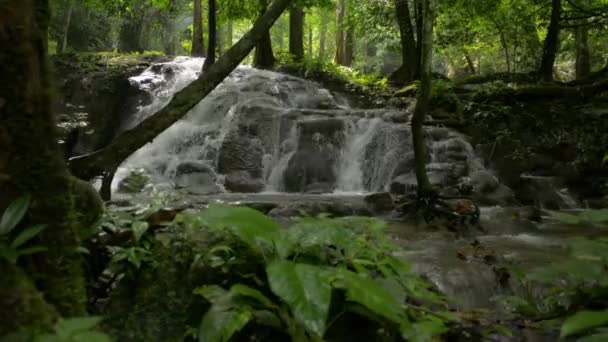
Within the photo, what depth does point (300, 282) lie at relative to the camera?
194 centimetres

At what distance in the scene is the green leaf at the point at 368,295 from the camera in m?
1.88

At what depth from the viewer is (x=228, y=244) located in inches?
99.0

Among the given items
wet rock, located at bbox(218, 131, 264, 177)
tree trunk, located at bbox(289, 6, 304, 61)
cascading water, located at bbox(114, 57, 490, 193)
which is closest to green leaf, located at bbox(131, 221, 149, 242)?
cascading water, located at bbox(114, 57, 490, 193)

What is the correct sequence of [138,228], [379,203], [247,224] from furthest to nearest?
[379,203], [138,228], [247,224]

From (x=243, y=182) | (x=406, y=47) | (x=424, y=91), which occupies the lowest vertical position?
(x=243, y=182)

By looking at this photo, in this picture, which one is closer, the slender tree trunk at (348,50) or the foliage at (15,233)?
the foliage at (15,233)

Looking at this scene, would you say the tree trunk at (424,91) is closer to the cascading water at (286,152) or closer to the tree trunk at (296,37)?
the cascading water at (286,152)

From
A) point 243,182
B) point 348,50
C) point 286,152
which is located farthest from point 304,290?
point 348,50

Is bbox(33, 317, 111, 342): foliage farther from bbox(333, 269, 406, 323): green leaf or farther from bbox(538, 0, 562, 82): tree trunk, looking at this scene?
bbox(538, 0, 562, 82): tree trunk

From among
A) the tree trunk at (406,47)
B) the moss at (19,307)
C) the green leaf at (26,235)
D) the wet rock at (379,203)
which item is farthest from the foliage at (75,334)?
the tree trunk at (406,47)

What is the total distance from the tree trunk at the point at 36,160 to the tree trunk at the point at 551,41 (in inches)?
492

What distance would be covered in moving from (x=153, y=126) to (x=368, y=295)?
227 cm

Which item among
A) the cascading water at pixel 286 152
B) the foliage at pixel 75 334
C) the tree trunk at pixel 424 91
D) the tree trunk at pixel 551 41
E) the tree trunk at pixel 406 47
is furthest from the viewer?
the tree trunk at pixel 406 47

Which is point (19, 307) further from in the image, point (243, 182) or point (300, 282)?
point (243, 182)
